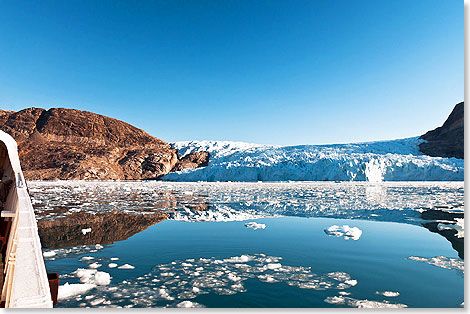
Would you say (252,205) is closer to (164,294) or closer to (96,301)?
(164,294)

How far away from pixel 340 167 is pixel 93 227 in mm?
32857

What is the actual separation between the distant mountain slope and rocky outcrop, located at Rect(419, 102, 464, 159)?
49.2 m

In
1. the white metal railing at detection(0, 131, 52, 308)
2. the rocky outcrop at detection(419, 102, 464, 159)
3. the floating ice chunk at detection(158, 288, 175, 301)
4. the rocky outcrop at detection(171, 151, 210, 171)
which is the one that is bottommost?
the floating ice chunk at detection(158, 288, 175, 301)

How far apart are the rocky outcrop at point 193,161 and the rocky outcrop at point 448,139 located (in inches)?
1574

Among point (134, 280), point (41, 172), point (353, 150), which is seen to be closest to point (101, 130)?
point (41, 172)

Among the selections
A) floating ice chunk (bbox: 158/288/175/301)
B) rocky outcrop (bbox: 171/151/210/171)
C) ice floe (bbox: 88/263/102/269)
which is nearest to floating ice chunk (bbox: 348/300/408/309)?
floating ice chunk (bbox: 158/288/175/301)

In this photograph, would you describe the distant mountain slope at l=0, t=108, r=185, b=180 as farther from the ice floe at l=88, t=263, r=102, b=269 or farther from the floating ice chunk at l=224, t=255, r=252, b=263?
the floating ice chunk at l=224, t=255, r=252, b=263

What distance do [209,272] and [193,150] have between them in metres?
60.0

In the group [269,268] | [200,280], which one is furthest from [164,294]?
[269,268]

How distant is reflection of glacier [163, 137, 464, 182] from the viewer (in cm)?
3400

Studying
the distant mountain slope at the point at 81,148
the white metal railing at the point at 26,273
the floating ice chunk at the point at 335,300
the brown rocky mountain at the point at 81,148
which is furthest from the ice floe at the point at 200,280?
the brown rocky mountain at the point at 81,148

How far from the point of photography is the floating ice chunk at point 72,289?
2.77 m

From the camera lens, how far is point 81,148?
58.5 metres

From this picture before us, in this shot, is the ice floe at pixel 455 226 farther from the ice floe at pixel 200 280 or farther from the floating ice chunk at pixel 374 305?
the floating ice chunk at pixel 374 305
